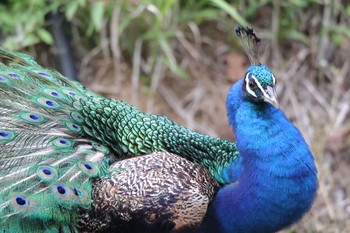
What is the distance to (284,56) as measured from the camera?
487cm

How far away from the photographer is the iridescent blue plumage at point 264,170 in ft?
9.30

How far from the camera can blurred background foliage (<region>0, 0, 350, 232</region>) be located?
4.52 m

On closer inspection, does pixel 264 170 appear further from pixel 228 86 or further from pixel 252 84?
pixel 228 86

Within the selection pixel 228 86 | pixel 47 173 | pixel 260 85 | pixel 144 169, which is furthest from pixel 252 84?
pixel 228 86

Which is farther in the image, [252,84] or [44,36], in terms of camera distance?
[44,36]

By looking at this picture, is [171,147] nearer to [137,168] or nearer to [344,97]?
[137,168]

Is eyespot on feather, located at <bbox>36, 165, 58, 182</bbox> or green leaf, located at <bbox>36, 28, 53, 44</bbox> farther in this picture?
green leaf, located at <bbox>36, 28, 53, 44</bbox>

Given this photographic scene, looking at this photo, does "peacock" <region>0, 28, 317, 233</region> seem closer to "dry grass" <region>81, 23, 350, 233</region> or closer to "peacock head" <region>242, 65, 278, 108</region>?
"peacock head" <region>242, 65, 278, 108</region>

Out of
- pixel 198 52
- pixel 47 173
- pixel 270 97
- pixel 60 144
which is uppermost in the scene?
pixel 198 52

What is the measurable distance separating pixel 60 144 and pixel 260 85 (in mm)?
895

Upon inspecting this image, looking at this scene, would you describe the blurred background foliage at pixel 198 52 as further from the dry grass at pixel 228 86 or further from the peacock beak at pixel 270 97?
the peacock beak at pixel 270 97

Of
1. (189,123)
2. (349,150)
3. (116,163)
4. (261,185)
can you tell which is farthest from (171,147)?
(349,150)

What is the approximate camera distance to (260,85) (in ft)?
9.29

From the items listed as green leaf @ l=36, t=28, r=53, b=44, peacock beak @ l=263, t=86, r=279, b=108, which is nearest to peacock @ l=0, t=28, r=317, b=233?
peacock beak @ l=263, t=86, r=279, b=108
